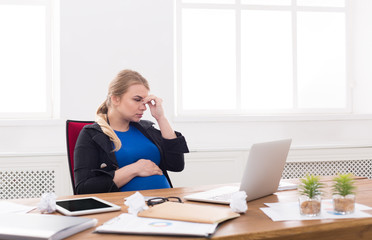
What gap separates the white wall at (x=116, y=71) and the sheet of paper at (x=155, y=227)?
5.82 ft

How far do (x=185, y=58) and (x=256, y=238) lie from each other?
2321 millimetres

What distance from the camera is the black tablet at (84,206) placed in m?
1.13

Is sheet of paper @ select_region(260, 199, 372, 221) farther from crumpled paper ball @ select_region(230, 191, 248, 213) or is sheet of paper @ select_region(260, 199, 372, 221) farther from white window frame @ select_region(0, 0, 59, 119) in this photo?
white window frame @ select_region(0, 0, 59, 119)

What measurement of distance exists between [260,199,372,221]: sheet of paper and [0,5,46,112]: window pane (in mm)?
2231

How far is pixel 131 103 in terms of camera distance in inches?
78.0

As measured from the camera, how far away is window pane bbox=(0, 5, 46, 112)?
288 centimetres

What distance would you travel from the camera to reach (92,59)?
270 cm

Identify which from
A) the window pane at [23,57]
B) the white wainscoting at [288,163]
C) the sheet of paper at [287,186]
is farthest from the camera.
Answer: the window pane at [23,57]

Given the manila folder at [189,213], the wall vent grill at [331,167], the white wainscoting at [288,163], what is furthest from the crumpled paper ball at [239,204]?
the wall vent grill at [331,167]

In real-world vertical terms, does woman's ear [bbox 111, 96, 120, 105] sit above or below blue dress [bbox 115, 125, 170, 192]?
above

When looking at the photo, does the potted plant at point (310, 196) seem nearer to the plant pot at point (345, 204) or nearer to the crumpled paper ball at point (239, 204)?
the plant pot at point (345, 204)

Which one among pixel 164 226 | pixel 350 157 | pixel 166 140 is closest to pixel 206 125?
pixel 166 140

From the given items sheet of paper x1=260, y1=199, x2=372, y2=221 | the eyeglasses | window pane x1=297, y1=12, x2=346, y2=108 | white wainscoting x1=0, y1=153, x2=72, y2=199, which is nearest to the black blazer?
the eyeglasses

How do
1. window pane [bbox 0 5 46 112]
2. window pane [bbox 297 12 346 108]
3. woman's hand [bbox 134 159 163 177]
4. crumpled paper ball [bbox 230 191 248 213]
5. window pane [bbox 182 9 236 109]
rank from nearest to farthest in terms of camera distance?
crumpled paper ball [bbox 230 191 248 213]
woman's hand [bbox 134 159 163 177]
window pane [bbox 0 5 46 112]
window pane [bbox 182 9 236 109]
window pane [bbox 297 12 346 108]
